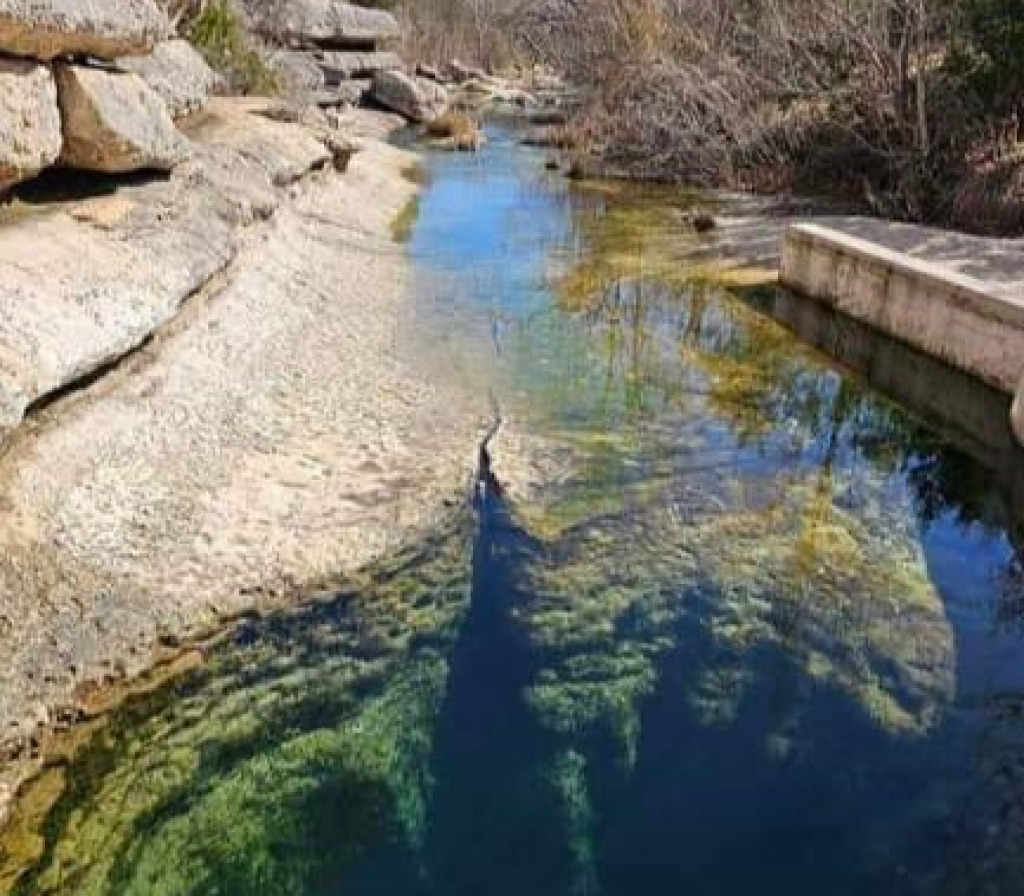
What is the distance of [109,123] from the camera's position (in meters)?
8.02

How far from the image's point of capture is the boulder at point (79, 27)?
6734mm

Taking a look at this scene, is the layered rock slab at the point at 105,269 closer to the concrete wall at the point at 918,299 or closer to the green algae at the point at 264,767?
the green algae at the point at 264,767

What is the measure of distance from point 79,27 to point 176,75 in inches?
172

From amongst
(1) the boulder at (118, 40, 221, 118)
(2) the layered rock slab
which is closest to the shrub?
(1) the boulder at (118, 40, 221, 118)

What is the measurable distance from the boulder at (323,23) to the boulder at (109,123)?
1367 cm

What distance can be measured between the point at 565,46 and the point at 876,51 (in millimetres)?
11878

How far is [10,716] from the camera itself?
156 inches

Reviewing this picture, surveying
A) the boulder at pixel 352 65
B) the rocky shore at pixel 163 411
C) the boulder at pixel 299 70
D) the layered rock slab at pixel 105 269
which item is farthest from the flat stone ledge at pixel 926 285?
the boulder at pixel 352 65

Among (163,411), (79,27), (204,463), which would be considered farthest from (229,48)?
(204,463)

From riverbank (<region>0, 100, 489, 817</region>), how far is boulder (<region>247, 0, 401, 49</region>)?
44.9 feet

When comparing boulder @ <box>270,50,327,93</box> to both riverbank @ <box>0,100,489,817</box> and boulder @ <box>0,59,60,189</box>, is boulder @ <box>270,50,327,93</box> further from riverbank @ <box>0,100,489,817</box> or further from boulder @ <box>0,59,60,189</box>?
boulder @ <box>0,59,60,189</box>

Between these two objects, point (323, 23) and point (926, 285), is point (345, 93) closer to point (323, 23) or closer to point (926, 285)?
point (323, 23)

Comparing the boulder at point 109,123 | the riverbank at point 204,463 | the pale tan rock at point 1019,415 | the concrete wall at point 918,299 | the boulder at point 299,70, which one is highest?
the boulder at point 299,70

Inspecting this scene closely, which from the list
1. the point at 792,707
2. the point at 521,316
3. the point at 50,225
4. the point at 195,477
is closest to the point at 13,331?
the point at 195,477
